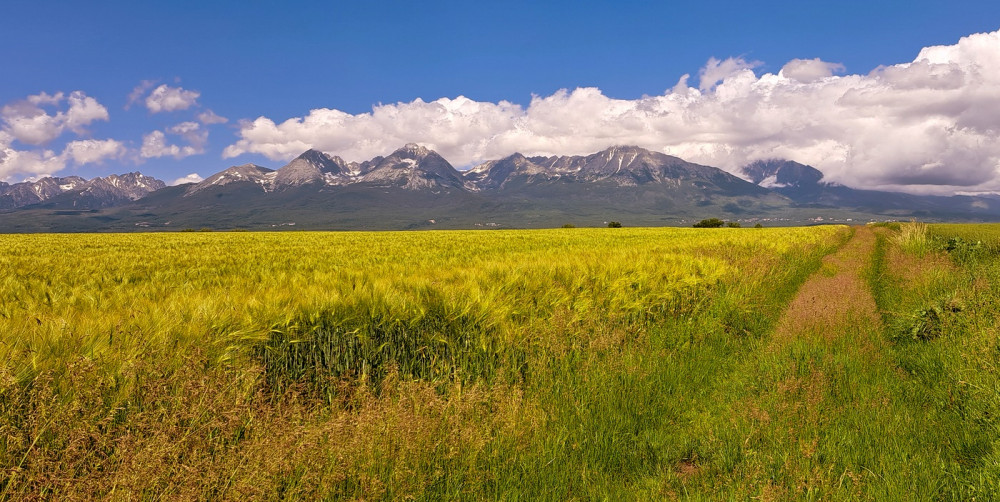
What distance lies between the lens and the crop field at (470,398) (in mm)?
2787

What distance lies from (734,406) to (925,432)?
156cm

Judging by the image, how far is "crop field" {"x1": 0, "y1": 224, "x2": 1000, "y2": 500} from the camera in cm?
279

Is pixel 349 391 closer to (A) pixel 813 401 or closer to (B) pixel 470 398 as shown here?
(B) pixel 470 398

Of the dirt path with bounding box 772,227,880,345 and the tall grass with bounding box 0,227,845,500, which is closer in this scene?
the tall grass with bounding box 0,227,845,500

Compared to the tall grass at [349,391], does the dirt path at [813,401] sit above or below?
below

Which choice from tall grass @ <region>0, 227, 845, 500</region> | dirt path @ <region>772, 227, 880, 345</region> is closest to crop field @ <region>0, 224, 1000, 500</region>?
tall grass @ <region>0, 227, 845, 500</region>

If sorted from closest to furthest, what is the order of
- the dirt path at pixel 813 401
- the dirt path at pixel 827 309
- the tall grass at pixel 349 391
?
the tall grass at pixel 349 391 < the dirt path at pixel 813 401 < the dirt path at pixel 827 309

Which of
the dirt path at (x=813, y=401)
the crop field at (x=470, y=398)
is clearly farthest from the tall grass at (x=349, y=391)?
→ the dirt path at (x=813, y=401)

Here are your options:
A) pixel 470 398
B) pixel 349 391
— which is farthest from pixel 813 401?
pixel 349 391

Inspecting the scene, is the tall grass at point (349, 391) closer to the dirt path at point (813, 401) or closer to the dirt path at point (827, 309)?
the dirt path at point (813, 401)

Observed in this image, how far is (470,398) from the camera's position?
402 centimetres

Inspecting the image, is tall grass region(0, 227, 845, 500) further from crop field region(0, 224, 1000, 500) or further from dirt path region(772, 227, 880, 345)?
dirt path region(772, 227, 880, 345)

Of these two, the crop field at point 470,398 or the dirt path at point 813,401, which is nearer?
the crop field at point 470,398

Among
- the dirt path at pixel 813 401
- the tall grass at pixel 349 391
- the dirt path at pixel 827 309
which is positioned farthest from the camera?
the dirt path at pixel 827 309
